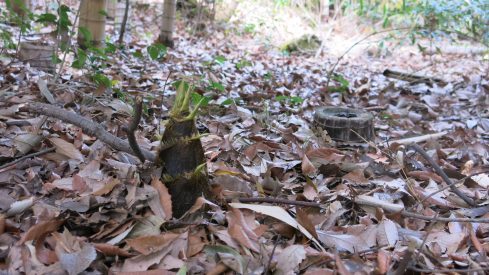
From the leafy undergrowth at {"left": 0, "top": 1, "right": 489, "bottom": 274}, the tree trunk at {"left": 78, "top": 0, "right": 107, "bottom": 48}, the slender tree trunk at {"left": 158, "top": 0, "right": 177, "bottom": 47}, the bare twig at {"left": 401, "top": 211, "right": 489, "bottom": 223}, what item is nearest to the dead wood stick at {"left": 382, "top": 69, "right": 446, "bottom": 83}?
the leafy undergrowth at {"left": 0, "top": 1, "right": 489, "bottom": 274}

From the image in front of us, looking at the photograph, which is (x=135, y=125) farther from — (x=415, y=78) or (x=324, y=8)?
(x=324, y=8)

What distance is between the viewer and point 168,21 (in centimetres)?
539

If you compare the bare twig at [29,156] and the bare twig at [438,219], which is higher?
the bare twig at [29,156]

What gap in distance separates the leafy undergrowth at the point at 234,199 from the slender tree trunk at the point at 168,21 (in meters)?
2.25

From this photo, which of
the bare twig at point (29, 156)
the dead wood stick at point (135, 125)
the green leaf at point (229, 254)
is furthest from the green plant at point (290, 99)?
the green leaf at point (229, 254)

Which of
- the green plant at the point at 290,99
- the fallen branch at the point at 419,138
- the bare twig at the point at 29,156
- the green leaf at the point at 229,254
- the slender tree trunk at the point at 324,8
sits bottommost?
the fallen branch at the point at 419,138

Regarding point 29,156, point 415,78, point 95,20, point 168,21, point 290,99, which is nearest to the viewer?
point 29,156

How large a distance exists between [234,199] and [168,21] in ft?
13.5

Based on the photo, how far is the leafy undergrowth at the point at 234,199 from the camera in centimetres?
132

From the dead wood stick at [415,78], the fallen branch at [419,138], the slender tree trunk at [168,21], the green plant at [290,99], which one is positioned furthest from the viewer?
the slender tree trunk at [168,21]

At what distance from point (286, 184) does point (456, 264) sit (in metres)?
0.69

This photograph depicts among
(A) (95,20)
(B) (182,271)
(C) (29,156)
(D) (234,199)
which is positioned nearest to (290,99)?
(A) (95,20)

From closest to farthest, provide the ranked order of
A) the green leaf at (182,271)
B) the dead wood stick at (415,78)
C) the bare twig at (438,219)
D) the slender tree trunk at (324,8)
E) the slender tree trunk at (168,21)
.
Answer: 1. the green leaf at (182,271)
2. the bare twig at (438,219)
3. the dead wood stick at (415,78)
4. the slender tree trunk at (168,21)
5. the slender tree trunk at (324,8)

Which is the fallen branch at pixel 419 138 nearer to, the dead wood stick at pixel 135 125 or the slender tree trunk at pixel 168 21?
the dead wood stick at pixel 135 125
